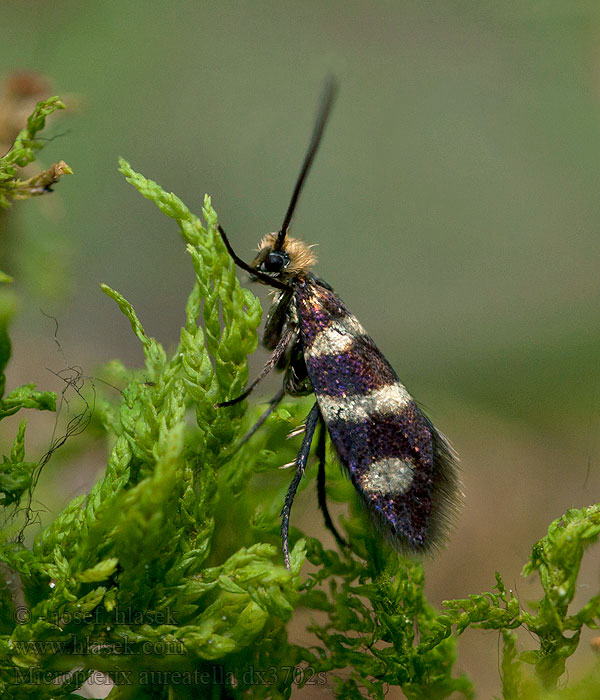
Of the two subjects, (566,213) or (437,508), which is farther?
(566,213)

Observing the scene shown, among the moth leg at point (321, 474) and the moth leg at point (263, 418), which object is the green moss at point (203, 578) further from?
the moth leg at point (321, 474)

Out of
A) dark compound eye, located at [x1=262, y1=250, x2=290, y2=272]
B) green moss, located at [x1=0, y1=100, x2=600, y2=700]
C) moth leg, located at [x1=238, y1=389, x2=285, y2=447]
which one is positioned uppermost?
dark compound eye, located at [x1=262, y1=250, x2=290, y2=272]

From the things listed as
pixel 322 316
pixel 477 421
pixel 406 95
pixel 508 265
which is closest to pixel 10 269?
pixel 322 316

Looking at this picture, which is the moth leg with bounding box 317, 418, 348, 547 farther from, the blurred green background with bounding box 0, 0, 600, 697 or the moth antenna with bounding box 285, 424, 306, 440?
the blurred green background with bounding box 0, 0, 600, 697

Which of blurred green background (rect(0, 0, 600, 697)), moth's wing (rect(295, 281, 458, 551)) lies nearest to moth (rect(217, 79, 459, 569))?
moth's wing (rect(295, 281, 458, 551))

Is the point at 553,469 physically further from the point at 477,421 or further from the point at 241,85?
the point at 241,85

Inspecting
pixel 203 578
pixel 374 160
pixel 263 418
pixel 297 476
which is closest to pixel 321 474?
pixel 297 476

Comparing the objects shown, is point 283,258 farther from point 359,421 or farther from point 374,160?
point 374,160
